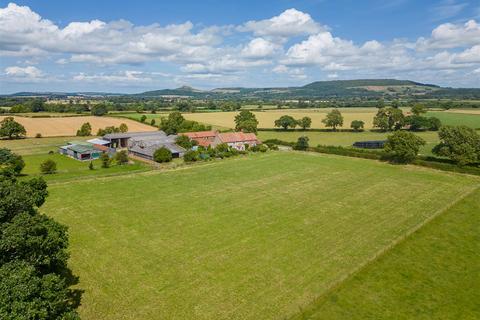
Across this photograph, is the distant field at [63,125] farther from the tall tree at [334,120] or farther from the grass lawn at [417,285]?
the grass lawn at [417,285]

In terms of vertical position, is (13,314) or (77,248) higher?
(13,314)

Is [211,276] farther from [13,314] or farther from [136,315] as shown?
[13,314]

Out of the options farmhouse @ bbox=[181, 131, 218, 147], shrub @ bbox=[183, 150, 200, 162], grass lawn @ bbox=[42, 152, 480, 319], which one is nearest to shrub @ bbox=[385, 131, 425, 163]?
grass lawn @ bbox=[42, 152, 480, 319]

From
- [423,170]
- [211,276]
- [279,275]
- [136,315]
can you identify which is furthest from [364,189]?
[136,315]

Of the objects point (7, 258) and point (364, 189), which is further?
point (364, 189)

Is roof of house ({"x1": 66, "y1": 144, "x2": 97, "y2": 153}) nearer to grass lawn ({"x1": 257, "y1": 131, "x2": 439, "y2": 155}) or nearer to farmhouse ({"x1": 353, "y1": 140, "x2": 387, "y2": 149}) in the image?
grass lawn ({"x1": 257, "y1": 131, "x2": 439, "y2": 155})

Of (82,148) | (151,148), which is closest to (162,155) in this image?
(151,148)
